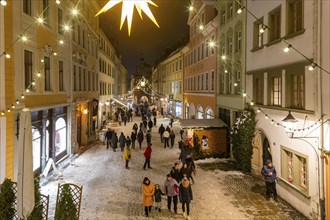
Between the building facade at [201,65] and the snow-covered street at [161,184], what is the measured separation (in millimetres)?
8330

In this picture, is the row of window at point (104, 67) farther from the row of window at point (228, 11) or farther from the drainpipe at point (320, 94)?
the drainpipe at point (320, 94)

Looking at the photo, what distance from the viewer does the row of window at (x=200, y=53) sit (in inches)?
1040

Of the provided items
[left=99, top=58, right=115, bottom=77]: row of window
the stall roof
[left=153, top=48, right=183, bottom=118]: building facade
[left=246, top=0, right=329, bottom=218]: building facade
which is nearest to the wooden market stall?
the stall roof

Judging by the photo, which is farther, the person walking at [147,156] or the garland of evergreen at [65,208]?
the person walking at [147,156]

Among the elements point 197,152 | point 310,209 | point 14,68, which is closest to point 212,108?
point 197,152

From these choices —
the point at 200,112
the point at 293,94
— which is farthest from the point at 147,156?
the point at 200,112

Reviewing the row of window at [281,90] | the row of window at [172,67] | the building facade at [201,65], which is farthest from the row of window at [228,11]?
the row of window at [172,67]

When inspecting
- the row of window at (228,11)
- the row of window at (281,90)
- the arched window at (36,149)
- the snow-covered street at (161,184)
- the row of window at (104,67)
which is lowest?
the snow-covered street at (161,184)

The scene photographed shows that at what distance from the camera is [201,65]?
29516 millimetres

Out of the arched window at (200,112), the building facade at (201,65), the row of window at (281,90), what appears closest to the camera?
the row of window at (281,90)

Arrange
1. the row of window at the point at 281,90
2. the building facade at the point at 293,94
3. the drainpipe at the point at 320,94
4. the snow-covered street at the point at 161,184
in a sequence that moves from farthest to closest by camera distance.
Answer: the row of window at the point at 281,90 → the snow-covered street at the point at 161,184 → the building facade at the point at 293,94 → the drainpipe at the point at 320,94

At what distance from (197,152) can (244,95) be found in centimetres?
531

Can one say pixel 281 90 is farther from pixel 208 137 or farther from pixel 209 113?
pixel 209 113

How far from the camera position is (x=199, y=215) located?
432 inches
